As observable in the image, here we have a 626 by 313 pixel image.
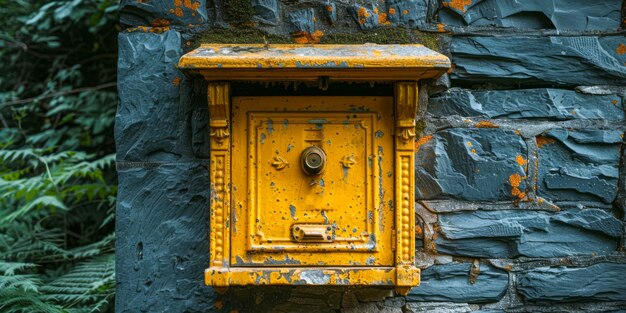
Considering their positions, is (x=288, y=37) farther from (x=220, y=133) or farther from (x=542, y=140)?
(x=542, y=140)

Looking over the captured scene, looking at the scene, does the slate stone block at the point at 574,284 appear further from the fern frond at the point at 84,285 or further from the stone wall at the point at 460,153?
the fern frond at the point at 84,285

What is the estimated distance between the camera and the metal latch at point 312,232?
157 centimetres

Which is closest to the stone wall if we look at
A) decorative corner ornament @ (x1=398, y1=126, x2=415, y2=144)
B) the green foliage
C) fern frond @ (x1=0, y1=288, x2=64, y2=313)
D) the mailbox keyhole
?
decorative corner ornament @ (x1=398, y1=126, x2=415, y2=144)

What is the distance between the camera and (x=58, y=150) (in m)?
3.00

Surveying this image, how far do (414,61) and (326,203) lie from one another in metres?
0.46

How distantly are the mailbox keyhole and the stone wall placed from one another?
0.35 m

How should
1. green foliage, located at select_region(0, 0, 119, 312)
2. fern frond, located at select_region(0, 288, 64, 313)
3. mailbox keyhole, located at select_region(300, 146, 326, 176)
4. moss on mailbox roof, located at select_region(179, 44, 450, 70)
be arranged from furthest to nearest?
green foliage, located at select_region(0, 0, 119, 312) → fern frond, located at select_region(0, 288, 64, 313) → mailbox keyhole, located at select_region(300, 146, 326, 176) → moss on mailbox roof, located at select_region(179, 44, 450, 70)

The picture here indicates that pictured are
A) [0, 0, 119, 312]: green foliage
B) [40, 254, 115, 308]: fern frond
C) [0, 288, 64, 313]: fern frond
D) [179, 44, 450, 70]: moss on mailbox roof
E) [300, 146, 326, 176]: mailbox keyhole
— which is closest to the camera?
[179, 44, 450, 70]: moss on mailbox roof

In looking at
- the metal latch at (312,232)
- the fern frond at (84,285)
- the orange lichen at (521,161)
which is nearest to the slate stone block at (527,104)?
the orange lichen at (521,161)

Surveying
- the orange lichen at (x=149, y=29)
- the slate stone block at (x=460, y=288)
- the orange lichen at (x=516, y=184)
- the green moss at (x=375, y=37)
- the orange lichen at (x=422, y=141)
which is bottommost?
the slate stone block at (x=460, y=288)

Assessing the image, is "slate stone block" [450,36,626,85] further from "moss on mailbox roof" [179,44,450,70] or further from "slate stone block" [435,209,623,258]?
"slate stone block" [435,209,623,258]

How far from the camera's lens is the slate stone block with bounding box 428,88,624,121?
176 cm

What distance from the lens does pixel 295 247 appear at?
1.58 metres

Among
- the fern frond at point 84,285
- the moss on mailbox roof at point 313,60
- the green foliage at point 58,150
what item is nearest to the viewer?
the moss on mailbox roof at point 313,60
